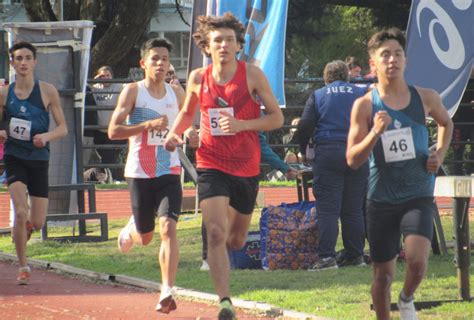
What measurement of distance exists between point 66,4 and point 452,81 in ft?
88.8

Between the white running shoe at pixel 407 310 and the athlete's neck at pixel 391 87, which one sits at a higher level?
the athlete's neck at pixel 391 87

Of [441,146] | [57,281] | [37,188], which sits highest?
[441,146]

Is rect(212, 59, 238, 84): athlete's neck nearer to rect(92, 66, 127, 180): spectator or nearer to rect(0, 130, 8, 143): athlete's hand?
rect(0, 130, 8, 143): athlete's hand

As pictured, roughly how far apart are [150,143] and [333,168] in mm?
2950

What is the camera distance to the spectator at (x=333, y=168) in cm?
1235

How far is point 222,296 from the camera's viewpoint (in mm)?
8547

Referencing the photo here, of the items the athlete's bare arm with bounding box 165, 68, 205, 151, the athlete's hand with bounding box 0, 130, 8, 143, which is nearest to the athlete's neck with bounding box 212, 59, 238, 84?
the athlete's bare arm with bounding box 165, 68, 205, 151

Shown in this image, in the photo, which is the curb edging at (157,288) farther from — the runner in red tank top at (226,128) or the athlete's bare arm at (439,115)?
the athlete's bare arm at (439,115)

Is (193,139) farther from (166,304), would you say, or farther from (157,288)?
(157,288)

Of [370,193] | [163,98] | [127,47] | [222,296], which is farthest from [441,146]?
[127,47]

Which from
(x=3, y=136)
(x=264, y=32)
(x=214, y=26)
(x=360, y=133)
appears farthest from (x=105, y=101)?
(x=360, y=133)

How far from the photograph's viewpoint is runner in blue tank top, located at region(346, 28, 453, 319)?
7.73 meters

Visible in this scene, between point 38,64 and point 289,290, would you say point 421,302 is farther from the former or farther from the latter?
point 38,64

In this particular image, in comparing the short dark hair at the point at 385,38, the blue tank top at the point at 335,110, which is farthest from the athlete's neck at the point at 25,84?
the short dark hair at the point at 385,38
